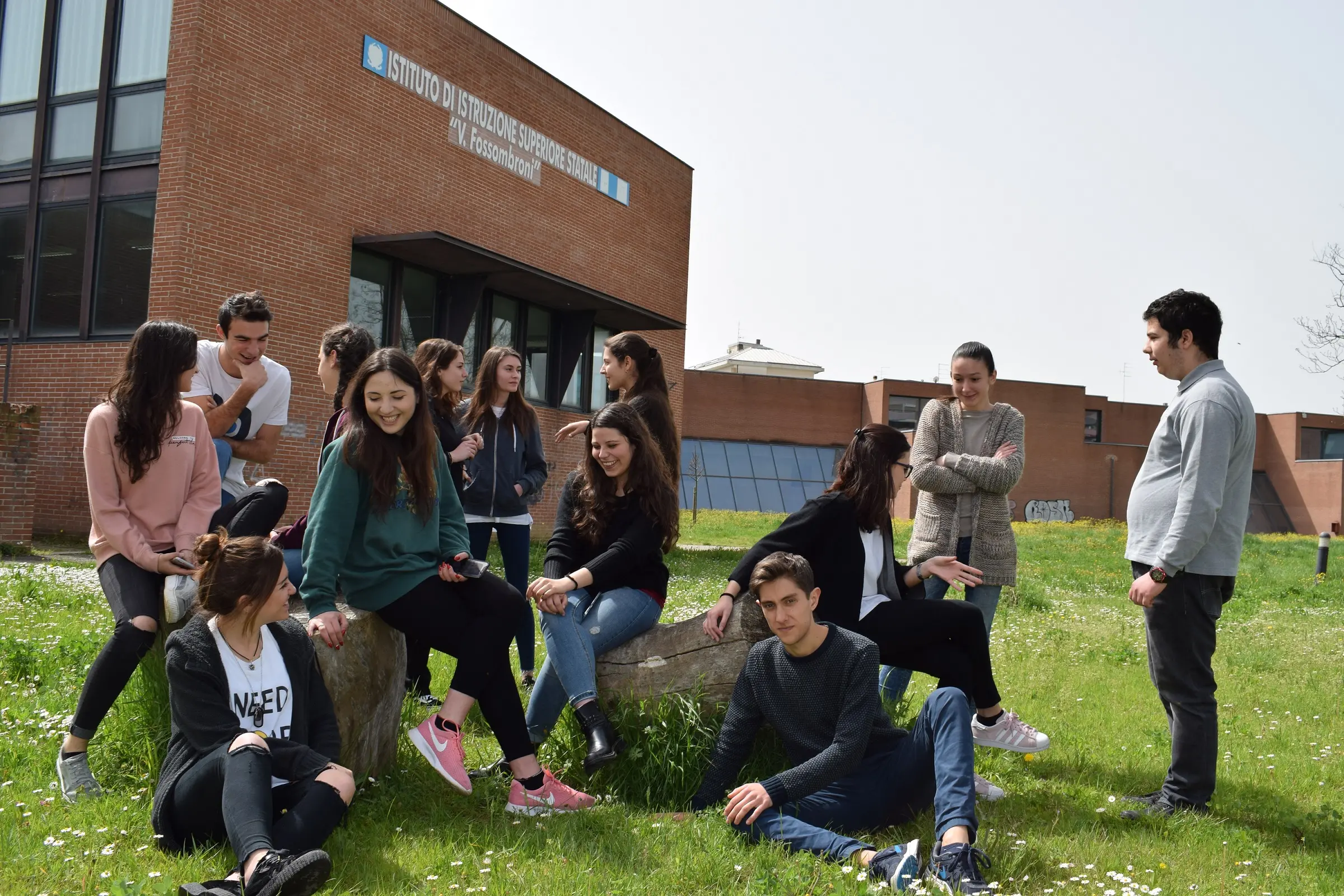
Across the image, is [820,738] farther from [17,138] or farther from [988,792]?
[17,138]

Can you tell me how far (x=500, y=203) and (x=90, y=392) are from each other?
7845 mm

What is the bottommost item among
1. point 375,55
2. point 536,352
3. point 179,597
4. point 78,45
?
point 179,597

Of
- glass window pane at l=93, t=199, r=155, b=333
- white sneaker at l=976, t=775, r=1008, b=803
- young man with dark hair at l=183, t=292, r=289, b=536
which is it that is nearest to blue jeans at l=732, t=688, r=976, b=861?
white sneaker at l=976, t=775, r=1008, b=803

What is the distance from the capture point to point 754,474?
46.2m

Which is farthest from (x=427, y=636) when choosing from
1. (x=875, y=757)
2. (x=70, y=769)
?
(x=875, y=757)

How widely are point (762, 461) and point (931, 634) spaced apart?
140 feet

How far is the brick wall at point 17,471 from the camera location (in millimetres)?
12539

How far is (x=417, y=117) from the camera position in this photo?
692 inches

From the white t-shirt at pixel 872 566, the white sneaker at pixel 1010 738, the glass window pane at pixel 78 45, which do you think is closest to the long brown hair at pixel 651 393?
the white t-shirt at pixel 872 566

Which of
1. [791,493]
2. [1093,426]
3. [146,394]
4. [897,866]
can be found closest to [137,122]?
[146,394]

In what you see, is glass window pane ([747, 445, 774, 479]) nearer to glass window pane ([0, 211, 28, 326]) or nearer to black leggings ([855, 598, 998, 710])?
glass window pane ([0, 211, 28, 326])

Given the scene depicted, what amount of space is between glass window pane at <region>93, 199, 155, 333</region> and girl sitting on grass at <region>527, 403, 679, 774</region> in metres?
11.5

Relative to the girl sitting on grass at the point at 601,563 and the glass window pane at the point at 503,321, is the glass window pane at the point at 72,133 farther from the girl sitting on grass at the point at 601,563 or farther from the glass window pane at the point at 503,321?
the girl sitting on grass at the point at 601,563

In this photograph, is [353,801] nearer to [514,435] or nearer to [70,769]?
[70,769]
